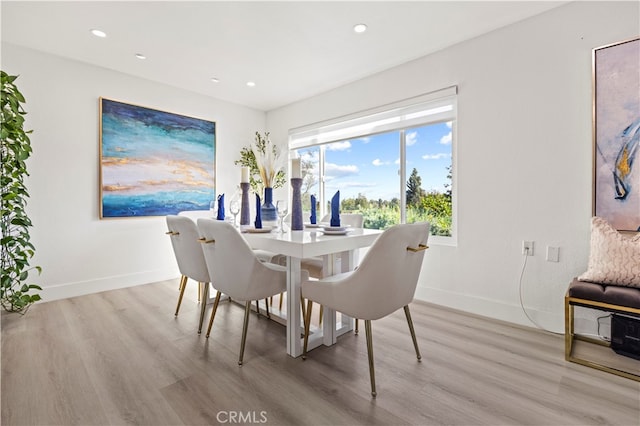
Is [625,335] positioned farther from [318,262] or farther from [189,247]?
[189,247]

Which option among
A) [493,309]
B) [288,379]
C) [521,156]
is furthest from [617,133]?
[288,379]

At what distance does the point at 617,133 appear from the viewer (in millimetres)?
2041

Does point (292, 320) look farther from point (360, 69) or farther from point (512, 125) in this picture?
point (360, 69)

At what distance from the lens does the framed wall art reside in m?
1.98

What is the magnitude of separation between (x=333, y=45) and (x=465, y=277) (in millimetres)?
2457

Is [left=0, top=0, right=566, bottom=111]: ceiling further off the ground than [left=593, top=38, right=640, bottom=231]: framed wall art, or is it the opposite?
[left=0, top=0, right=566, bottom=111]: ceiling

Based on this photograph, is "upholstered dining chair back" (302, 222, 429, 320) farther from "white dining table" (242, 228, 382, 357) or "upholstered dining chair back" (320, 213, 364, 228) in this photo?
"upholstered dining chair back" (320, 213, 364, 228)

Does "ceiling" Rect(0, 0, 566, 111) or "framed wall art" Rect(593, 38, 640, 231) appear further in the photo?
"ceiling" Rect(0, 0, 566, 111)

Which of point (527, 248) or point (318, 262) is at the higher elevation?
point (527, 248)

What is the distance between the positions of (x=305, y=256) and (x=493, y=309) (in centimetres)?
195

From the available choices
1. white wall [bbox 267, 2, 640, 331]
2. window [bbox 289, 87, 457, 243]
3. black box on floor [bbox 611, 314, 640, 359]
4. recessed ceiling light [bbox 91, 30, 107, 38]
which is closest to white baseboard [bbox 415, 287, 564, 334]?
white wall [bbox 267, 2, 640, 331]

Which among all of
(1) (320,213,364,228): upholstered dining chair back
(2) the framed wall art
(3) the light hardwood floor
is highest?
(2) the framed wall art

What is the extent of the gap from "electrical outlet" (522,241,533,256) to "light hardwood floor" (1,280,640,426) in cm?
59

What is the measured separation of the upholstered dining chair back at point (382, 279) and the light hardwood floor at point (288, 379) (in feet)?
1.41
